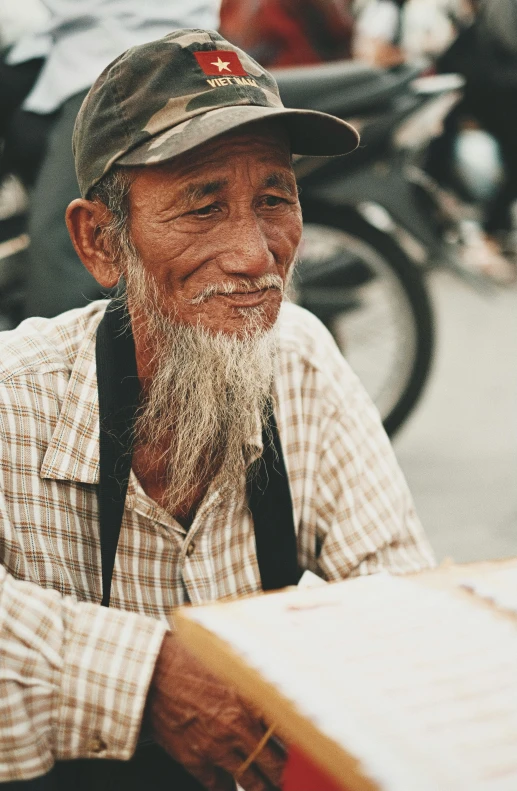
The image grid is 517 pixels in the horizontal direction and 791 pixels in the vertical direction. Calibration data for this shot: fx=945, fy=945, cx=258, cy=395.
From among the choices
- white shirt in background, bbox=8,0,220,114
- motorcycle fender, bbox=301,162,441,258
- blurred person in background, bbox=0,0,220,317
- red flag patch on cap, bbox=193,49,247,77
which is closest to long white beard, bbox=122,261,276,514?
red flag patch on cap, bbox=193,49,247,77

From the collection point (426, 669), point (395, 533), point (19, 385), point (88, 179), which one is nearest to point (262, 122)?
point (88, 179)

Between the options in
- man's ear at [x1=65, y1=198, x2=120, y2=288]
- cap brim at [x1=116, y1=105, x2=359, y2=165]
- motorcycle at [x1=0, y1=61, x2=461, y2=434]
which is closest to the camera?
cap brim at [x1=116, y1=105, x2=359, y2=165]

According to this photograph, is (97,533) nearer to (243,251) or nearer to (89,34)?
(243,251)

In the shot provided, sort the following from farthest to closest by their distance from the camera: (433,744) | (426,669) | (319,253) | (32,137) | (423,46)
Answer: (423,46) → (319,253) → (32,137) → (426,669) → (433,744)

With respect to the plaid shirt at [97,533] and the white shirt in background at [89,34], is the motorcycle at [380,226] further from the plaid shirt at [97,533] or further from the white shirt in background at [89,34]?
the plaid shirt at [97,533]

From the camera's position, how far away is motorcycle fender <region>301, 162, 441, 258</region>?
11.0ft

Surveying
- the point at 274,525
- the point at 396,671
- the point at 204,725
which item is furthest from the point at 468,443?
the point at 396,671

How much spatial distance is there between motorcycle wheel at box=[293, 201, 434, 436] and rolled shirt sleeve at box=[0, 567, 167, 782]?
86.7 inches

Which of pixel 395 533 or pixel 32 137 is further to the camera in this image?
Answer: pixel 32 137

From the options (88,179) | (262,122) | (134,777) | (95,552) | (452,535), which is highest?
(262,122)

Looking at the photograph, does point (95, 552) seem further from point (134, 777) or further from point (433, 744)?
point (433, 744)

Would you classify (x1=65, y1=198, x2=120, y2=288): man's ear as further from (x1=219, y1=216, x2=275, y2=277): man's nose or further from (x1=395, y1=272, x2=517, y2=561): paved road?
(x1=395, y1=272, x2=517, y2=561): paved road

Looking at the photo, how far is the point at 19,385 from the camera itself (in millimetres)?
1509

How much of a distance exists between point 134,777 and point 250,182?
94 cm
